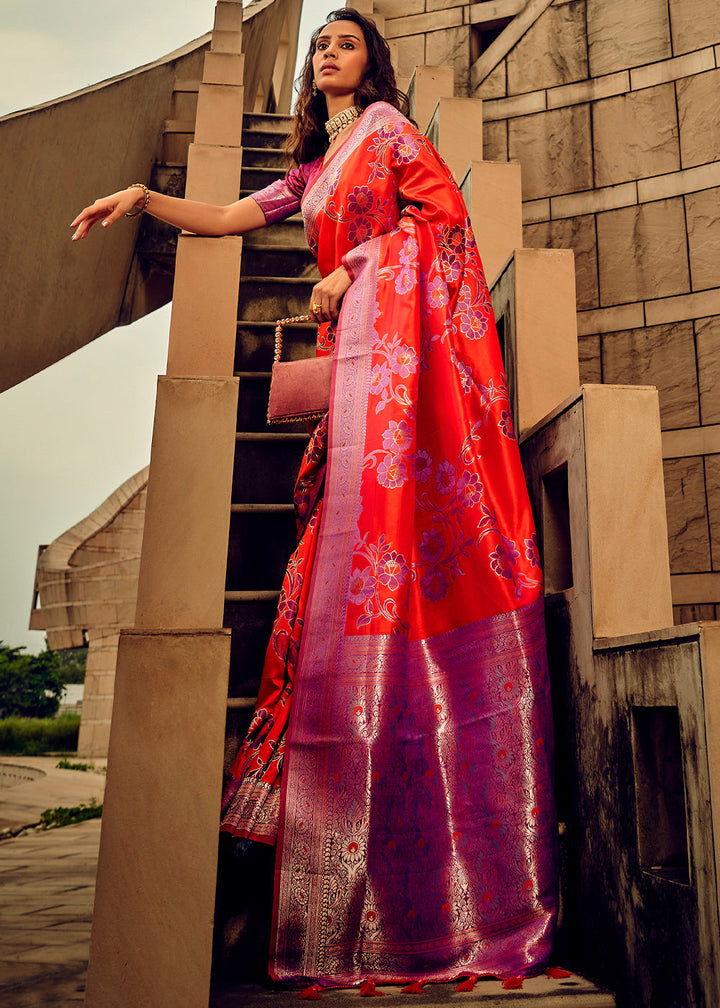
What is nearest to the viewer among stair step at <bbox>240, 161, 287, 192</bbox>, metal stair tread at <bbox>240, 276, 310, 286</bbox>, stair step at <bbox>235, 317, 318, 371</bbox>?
stair step at <bbox>235, 317, 318, 371</bbox>

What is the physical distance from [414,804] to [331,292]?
1.32 metres

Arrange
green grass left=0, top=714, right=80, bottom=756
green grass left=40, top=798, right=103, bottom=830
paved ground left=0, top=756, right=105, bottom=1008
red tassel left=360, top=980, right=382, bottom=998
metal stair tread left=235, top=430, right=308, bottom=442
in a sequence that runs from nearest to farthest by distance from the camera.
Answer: red tassel left=360, top=980, right=382, bottom=998 < paved ground left=0, top=756, right=105, bottom=1008 < metal stair tread left=235, top=430, right=308, bottom=442 < green grass left=40, top=798, right=103, bottom=830 < green grass left=0, top=714, right=80, bottom=756

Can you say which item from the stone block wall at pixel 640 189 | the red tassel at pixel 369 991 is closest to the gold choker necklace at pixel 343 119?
the stone block wall at pixel 640 189

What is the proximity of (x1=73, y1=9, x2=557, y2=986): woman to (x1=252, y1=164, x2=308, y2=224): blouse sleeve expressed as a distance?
28 cm

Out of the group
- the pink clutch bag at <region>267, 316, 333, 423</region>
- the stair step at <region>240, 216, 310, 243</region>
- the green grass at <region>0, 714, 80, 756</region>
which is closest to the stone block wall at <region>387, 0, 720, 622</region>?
the stair step at <region>240, 216, 310, 243</region>

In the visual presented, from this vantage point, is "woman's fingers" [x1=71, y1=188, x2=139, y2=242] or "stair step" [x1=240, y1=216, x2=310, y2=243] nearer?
"woman's fingers" [x1=71, y1=188, x2=139, y2=242]

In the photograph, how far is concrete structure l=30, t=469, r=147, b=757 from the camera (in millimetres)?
10539

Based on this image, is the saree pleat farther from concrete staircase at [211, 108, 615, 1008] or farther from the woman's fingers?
the woman's fingers

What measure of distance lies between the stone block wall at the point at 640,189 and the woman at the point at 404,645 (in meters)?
2.10

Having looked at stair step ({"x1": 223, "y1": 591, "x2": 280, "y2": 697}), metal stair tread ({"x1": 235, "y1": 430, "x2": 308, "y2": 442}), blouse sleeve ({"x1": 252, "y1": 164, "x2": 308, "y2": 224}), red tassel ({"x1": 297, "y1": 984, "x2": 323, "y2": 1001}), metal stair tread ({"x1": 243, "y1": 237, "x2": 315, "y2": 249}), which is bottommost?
red tassel ({"x1": 297, "y1": 984, "x2": 323, "y2": 1001})

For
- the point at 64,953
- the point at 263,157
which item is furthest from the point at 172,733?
the point at 263,157

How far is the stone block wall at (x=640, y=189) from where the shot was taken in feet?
12.9

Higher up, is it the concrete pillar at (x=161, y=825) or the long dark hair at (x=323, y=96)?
the long dark hair at (x=323, y=96)

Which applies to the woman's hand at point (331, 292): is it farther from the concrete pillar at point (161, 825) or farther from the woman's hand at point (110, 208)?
the concrete pillar at point (161, 825)
